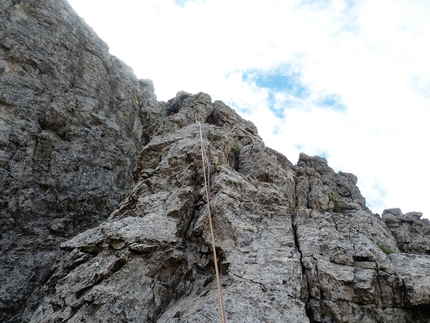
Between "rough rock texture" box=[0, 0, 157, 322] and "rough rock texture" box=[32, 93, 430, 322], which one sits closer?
"rough rock texture" box=[32, 93, 430, 322]

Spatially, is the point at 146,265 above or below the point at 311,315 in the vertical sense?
above

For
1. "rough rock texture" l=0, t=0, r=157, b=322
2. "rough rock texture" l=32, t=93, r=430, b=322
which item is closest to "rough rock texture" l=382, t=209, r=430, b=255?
"rough rock texture" l=32, t=93, r=430, b=322

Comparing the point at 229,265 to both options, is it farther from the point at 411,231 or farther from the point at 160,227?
the point at 411,231

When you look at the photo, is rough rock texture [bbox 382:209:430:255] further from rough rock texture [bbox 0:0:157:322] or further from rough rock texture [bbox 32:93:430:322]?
rough rock texture [bbox 0:0:157:322]

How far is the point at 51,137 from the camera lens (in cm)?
1736

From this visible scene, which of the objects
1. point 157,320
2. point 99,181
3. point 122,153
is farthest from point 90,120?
point 157,320

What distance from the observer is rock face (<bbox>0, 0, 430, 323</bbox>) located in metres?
6.91

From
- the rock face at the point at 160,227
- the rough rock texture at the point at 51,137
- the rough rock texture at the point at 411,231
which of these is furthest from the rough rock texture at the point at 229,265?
the rough rock texture at the point at 411,231

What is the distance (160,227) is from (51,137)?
1218 cm

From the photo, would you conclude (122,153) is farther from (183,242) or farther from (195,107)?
(183,242)

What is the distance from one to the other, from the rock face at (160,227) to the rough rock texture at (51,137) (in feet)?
0.23

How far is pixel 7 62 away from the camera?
18078 mm

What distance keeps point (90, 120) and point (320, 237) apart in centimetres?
1715

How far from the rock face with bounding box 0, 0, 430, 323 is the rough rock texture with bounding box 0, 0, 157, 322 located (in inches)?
2.8
